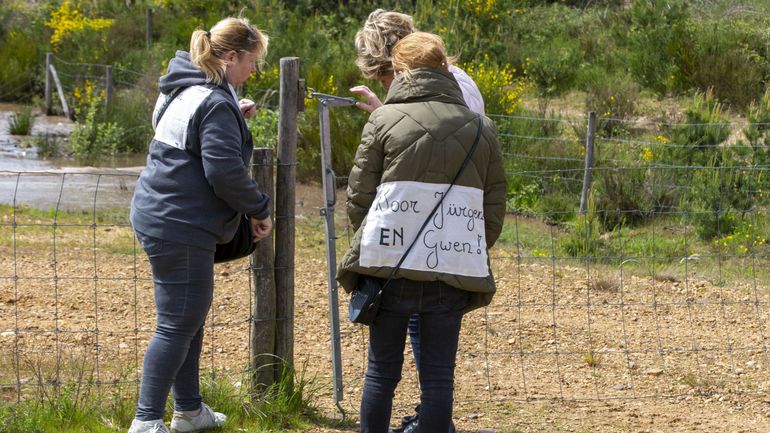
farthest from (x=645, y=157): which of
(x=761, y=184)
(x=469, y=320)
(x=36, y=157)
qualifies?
(x=36, y=157)

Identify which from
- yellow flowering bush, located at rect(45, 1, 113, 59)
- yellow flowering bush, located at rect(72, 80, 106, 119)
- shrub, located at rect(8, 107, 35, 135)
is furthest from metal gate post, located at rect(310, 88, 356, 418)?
yellow flowering bush, located at rect(45, 1, 113, 59)

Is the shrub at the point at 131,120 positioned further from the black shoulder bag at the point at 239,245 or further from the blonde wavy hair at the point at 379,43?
the blonde wavy hair at the point at 379,43

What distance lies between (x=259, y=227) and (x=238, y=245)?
0.11 metres

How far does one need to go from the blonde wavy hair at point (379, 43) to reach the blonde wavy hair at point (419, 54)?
0.26 m

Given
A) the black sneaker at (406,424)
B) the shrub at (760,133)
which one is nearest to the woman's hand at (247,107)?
the black sneaker at (406,424)

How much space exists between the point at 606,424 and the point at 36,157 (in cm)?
1045

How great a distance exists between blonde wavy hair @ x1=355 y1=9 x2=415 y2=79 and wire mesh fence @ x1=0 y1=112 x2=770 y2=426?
4.74ft

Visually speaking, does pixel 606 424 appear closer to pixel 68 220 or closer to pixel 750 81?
pixel 68 220

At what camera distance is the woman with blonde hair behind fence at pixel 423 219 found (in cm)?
375

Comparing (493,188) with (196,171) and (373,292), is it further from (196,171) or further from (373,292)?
(196,171)

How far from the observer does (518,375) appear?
5.79 metres

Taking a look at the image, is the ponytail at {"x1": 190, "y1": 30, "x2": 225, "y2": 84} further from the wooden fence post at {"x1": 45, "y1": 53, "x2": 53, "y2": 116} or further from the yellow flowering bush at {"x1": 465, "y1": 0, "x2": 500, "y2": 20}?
the wooden fence post at {"x1": 45, "y1": 53, "x2": 53, "y2": 116}

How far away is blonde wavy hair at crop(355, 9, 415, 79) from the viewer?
4160 millimetres

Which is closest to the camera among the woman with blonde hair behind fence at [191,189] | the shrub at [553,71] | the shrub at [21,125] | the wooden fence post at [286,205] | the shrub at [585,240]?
the woman with blonde hair behind fence at [191,189]
